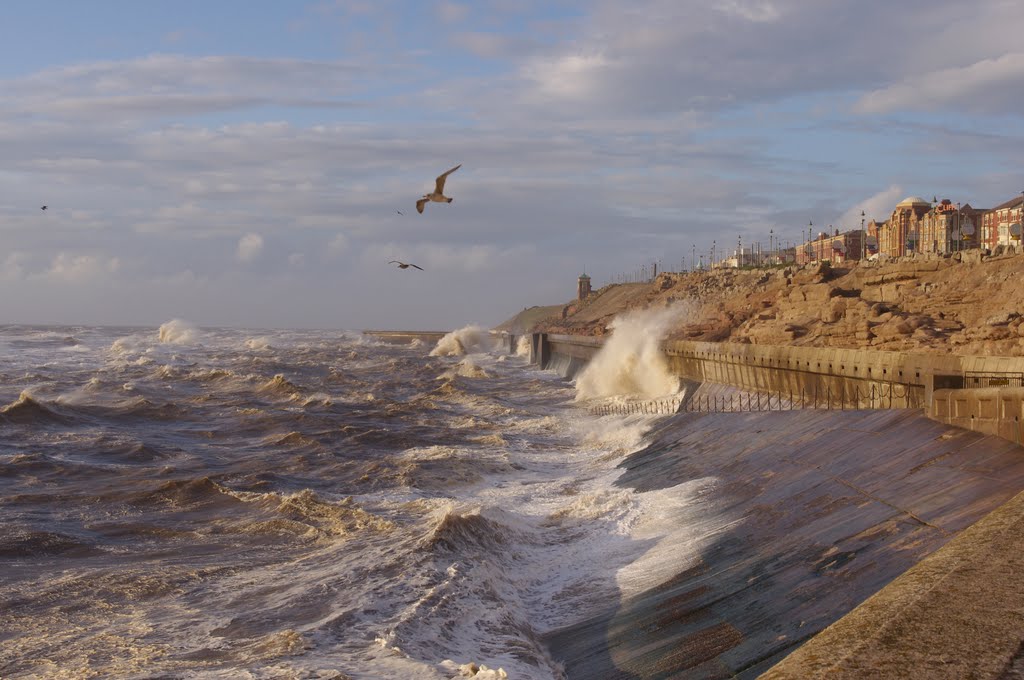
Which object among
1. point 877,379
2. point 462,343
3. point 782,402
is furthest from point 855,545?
point 462,343

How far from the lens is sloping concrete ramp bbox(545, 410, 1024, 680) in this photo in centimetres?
712

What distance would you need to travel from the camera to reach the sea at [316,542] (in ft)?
26.8

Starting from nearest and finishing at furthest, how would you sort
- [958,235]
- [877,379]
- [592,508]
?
[592,508] < [877,379] < [958,235]

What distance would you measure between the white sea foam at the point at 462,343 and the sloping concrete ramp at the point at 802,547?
6839 centimetres

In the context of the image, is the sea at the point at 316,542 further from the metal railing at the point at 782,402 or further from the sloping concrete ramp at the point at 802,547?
the metal railing at the point at 782,402

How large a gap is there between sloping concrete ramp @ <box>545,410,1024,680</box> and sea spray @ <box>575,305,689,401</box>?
19556mm

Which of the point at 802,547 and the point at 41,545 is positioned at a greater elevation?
the point at 802,547

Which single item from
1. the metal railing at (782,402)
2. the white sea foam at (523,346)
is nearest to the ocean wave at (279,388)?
the metal railing at (782,402)

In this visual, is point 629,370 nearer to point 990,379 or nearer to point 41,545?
point 990,379

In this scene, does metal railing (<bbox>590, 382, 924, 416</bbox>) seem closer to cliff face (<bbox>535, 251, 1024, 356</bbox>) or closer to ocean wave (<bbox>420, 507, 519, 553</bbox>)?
cliff face (<bbox>535, 251, 1024, 356</bbox>)

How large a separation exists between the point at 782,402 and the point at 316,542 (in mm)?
13226

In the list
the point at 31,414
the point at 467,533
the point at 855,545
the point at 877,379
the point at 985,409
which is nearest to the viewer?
the point at 855,545

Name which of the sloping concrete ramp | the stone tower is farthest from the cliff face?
the stone tower

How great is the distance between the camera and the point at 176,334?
95.6m
